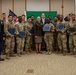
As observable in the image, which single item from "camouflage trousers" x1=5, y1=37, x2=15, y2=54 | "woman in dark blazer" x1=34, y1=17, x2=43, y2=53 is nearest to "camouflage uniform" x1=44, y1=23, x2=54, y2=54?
"woman in dark blazer" x1=34, y1=17, x2=43, y2=53

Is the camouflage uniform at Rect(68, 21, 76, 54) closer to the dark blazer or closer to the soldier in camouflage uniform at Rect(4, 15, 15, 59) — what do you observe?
the dark blazer

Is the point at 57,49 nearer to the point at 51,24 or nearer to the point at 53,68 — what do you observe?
the point at 51,24

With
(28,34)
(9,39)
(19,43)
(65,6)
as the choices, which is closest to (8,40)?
(9,39)

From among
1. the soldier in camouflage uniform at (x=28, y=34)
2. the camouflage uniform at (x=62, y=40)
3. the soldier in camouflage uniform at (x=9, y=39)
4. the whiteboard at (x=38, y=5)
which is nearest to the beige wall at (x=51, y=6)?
the whiteboard at (x=38, y=5)

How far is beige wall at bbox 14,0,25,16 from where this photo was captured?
10703 mm

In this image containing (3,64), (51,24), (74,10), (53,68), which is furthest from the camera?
(74,10)

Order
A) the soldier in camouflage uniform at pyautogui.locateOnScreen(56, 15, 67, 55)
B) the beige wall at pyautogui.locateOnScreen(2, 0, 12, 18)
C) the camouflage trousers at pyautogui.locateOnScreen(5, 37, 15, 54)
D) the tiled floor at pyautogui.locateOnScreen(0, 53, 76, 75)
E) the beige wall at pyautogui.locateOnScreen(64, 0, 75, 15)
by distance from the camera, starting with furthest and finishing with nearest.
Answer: the beige wall at pyautogui.locateOnScreen(2, 0, 12, 18)
the beige wall at pyautogui.locateOnScreen(64, 0, 75, 15)
the soldier in camouflage uniform at pyautogui.locateOnScreen(56, 15, 67, 55)
the camouflage trousers at pyautogui.locateOnScreen(5, 37, 15, 54)
the tiled floor at pyautogui.locateOnScreen(0, 53, 76, 75)

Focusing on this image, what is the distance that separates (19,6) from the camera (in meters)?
10.8

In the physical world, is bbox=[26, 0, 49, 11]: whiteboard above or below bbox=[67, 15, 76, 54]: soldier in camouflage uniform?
above

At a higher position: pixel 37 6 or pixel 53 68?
pixel 37 6

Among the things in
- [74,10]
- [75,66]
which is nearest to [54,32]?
[75,66]

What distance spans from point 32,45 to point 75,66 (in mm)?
2772

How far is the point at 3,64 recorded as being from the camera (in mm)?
5254

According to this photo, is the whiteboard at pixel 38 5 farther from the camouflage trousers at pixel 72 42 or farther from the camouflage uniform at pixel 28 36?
the camouflage trousers at pixel 72 42
